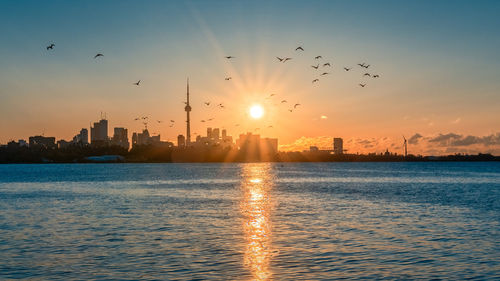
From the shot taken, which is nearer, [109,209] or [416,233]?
[416,233]

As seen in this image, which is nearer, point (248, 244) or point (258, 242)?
point (248, 244)

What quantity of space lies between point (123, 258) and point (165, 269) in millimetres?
4394

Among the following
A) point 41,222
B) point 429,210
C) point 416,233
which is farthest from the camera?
point 429,210

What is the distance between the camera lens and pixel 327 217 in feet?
170

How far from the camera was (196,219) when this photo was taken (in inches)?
1971

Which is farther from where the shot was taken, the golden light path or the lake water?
the golden light path

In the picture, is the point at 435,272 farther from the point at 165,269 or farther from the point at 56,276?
the point at 56,276

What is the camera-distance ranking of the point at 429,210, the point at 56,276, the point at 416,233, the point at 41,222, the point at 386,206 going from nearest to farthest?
the point at 56,276 < the point at 416,233 < the point at 41,222 < the point at 429,210 < the point at 386,206

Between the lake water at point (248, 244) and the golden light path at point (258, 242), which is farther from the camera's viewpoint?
the golden light path at point (258, 242)

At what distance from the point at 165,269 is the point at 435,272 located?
1467cm

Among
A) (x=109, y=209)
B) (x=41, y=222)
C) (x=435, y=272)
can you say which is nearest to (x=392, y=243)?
(x=435, y=272)

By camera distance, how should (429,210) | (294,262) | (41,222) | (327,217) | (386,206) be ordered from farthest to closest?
1. (386,206)
2. (429,210)
3. (327,217)
4. (41,222)
5. (294,262)

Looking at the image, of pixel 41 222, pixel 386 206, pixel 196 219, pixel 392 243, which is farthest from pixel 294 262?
pixel 386 206

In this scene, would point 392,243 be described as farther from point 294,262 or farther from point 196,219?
point 196,219
